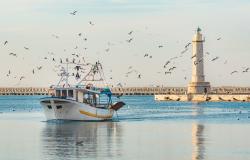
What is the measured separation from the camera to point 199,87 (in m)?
189

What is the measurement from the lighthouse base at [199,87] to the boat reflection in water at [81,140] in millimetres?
117050

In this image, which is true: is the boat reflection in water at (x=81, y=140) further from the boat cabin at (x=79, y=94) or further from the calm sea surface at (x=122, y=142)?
the boat cabin at (x=79, y=94)

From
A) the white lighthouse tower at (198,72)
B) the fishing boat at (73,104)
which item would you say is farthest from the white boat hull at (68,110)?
the white lighthouse tower at (198,72)

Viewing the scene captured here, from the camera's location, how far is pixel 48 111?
74.6 meters

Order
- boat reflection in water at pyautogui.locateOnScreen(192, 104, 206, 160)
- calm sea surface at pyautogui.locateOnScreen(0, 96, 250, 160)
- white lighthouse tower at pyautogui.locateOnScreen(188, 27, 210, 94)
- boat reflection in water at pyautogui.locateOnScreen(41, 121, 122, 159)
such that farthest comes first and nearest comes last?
white lighthouse tower at pyautogui.locateOnScreen(188, 27, 210, 94) → boat reflection in water at pyautogui.locateOnScreen(41, 121, 122, 159) → boat reflection in water at pyautogui.locateOnScreen(192, 104, 206, 160) → calm sea surface at pyautogui.locateOnScreen(0, 96, 250, 160)

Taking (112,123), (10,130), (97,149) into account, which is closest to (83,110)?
(112,123)

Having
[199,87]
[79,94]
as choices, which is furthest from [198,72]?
[79,94]

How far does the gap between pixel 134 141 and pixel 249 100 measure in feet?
480

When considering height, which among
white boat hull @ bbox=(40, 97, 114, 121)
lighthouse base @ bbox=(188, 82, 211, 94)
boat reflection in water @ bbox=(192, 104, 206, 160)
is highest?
lighthouse base @ bbox=(188, 82, 211, 94)

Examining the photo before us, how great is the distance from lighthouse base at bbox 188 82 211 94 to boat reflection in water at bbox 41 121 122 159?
117 metres

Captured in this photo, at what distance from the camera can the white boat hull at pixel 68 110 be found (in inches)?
2859

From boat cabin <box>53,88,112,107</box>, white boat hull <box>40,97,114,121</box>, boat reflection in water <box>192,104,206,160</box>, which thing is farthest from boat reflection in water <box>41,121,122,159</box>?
boat reflection in water <box>192,104,206,160</box>

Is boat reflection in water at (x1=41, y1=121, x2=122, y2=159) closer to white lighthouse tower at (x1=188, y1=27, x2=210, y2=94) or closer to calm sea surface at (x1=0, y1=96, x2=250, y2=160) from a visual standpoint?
calm sea surface at (x1=0, y1=96, x2=250, y2=160)

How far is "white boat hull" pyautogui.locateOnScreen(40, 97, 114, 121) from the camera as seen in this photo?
7262cm
